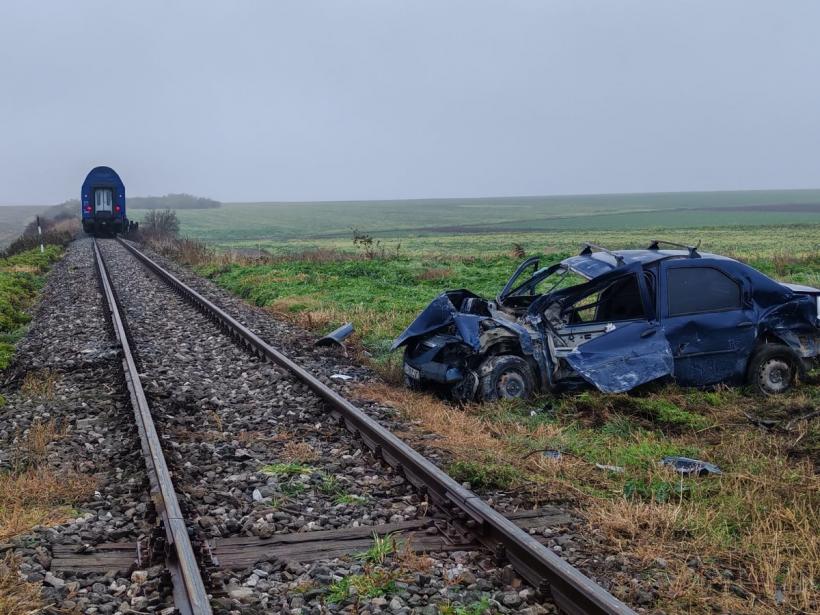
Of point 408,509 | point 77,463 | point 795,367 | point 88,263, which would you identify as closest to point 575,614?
point 408,509

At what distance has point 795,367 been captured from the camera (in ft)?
30.2

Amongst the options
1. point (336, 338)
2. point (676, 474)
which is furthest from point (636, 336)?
point (336, 338)

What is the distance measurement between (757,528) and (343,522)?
2.68 meters

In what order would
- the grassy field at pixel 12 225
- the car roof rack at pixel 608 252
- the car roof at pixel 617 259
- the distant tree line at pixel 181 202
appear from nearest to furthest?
the car roof at pixel 617 259
the car roof rack at pixel 608 252
the grassy field at pixel 12 225
the distant tree line at pixel 181 202

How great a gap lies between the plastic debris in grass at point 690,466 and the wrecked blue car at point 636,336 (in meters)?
1.91

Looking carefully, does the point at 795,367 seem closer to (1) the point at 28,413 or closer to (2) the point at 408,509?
(2) the point at 408,509

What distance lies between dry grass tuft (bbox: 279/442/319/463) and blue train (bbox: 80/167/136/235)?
1589 inches

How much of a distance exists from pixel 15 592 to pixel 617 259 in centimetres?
717

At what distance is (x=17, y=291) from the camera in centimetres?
1931

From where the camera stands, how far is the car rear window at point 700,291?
8.99 meters

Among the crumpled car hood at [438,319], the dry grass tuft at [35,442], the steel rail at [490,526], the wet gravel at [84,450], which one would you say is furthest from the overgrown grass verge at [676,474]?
the dry grass tuft at [35,442]

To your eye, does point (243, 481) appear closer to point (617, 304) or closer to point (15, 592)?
point (15, 592)

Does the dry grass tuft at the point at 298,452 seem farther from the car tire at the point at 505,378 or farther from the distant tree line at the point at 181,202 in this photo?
the distant tree line at the point at 181,202

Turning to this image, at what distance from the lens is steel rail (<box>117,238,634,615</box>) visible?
4.14 meters
